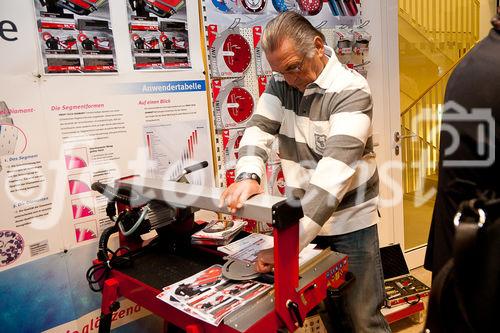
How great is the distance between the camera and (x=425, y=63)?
3.07 metres

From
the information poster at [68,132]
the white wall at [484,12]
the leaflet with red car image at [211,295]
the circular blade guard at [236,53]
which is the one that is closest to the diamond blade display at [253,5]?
the circular blade guard at [236,53]

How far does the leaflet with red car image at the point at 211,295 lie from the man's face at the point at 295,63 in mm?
724

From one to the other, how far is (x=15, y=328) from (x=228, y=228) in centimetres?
96

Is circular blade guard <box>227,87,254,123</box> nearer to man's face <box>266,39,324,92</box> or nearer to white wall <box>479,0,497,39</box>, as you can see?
man's face <box>266,39,324,92</box>

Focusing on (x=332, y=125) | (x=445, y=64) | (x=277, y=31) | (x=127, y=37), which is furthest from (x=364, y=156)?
(x=445, y=64)

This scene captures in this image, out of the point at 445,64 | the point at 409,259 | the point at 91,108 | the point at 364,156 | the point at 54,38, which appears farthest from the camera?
the point at 445,64

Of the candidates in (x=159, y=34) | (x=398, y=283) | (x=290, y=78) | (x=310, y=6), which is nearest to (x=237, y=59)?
(x=159, y=34)

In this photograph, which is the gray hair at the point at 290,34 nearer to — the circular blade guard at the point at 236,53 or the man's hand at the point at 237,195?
the man's hand at the point at 237,195

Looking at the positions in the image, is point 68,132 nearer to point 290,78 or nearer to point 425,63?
point 290,78

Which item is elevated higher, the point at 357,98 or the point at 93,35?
the point at 93,35

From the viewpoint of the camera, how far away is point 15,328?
64.6 inches

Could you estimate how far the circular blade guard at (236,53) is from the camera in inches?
81.7

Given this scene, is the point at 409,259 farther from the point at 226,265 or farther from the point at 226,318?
the point at 226,318

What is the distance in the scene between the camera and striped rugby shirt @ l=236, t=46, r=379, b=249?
123cm
